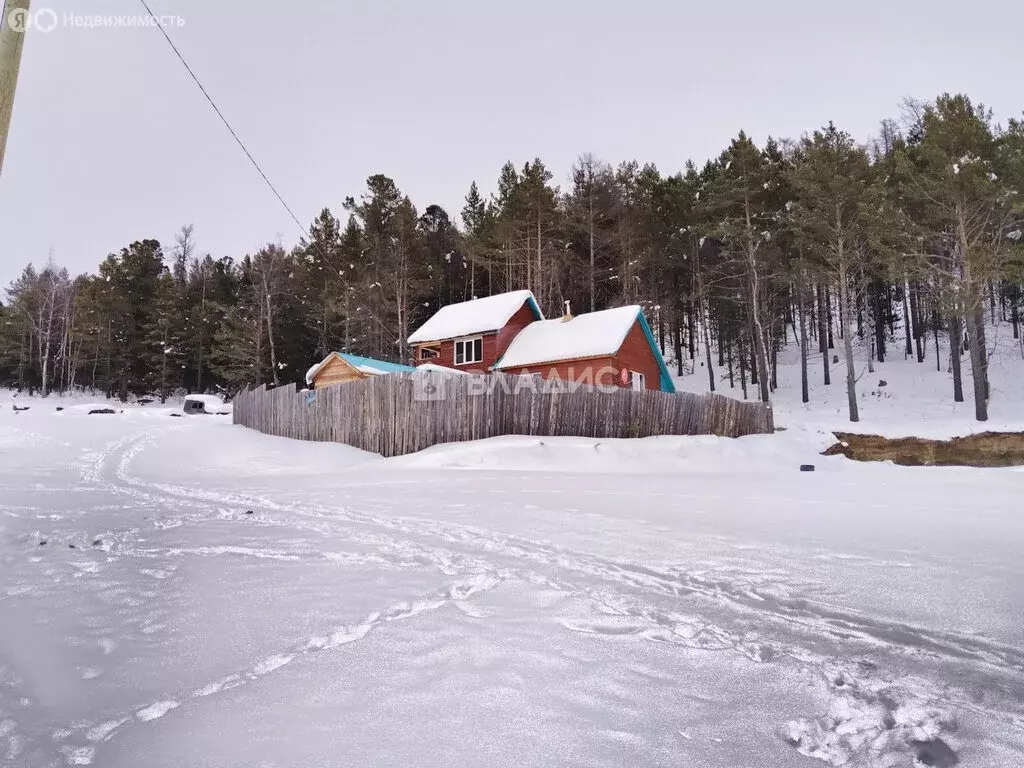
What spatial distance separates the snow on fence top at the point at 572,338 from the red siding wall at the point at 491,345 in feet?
1.26

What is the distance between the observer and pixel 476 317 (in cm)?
2623

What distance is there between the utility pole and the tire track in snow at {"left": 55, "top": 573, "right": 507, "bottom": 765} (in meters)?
4.08

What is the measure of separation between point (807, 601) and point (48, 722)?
358cm

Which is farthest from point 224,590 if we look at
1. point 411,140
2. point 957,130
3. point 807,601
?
point 957,130

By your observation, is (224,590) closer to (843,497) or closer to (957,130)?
(843,497)

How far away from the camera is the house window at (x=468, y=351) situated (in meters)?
25.8

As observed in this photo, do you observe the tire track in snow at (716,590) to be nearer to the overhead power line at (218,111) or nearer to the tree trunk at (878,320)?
the overhead power line at (218,111)

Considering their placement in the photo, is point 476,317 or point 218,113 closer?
point 218,113

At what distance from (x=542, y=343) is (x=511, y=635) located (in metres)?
22.3

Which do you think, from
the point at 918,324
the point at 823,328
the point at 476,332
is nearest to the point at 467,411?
the point at 476,332

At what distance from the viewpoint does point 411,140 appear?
2242 centimetres

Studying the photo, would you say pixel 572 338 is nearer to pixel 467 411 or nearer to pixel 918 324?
pixel 467 411

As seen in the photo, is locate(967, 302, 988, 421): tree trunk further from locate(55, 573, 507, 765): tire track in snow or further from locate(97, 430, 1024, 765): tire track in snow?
locate(55, 573, 507, 765): tire track in snow

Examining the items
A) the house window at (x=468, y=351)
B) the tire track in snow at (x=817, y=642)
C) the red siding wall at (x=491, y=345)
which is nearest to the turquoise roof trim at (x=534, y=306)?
the red siding wall at (x=491, y=345)
